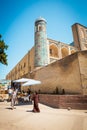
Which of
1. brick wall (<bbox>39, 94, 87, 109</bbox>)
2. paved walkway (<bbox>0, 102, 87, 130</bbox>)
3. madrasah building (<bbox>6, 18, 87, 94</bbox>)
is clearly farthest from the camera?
madrasah building (<bbox>6, 18, 87, 94</bbox>)

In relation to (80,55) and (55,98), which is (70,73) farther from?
(55,98)

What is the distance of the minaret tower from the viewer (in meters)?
17.8

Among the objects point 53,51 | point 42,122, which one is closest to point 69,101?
point 42,122

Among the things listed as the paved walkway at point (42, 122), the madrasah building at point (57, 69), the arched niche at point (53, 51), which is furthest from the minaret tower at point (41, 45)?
the paved walkway at point (42, 122)

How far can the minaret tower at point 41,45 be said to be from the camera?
58.5 ft

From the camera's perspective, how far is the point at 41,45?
18.5 meters

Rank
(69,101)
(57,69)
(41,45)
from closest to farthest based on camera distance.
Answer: (69,101)
(57,69)
(41,45)

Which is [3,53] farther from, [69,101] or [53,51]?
[53,51]

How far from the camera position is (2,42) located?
1142 centimetres

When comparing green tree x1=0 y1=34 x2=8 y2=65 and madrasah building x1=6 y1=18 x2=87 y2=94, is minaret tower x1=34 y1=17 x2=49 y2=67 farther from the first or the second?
green tree x1=0 y1=34 x2=8 y2=65

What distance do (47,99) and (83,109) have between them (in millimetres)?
3137

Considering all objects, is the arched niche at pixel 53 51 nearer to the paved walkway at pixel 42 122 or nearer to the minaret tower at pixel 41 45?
the minaret tower at pixel 41 45

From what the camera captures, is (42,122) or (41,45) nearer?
(42,122)

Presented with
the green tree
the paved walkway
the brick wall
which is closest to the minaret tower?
the green tree
